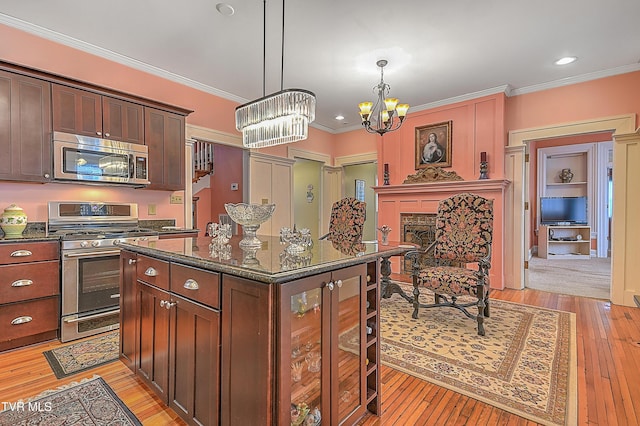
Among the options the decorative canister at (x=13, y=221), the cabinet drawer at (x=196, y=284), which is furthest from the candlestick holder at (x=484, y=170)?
the decorative canister at (x=13, y=221)

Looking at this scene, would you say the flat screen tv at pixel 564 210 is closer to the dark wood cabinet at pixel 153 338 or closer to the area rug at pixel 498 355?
the area rug at pixel 498 355

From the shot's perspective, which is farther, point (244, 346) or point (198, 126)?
point (198, 126)

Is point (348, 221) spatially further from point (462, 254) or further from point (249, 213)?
point (249, 213)

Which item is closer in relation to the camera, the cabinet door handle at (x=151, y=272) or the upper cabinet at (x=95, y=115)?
the cabinet door handle at (x=151, y=272)

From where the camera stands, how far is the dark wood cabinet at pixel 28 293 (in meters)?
2.34

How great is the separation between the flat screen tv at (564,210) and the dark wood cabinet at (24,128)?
30.1 feet

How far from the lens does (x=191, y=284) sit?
1408 mm

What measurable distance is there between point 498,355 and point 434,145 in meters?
3.37

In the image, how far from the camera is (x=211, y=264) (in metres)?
1.27

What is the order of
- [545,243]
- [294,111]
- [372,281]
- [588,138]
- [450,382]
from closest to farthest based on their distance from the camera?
1. [372,281]
2. [450,382]
3. [294,111]
4. [588,138]
5. [545,243]

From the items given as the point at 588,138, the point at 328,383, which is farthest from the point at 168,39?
the point at 588,138

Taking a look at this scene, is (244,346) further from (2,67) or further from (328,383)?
(2,67)

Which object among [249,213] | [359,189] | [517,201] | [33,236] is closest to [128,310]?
[249,213]

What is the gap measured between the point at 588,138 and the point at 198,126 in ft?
26.3
